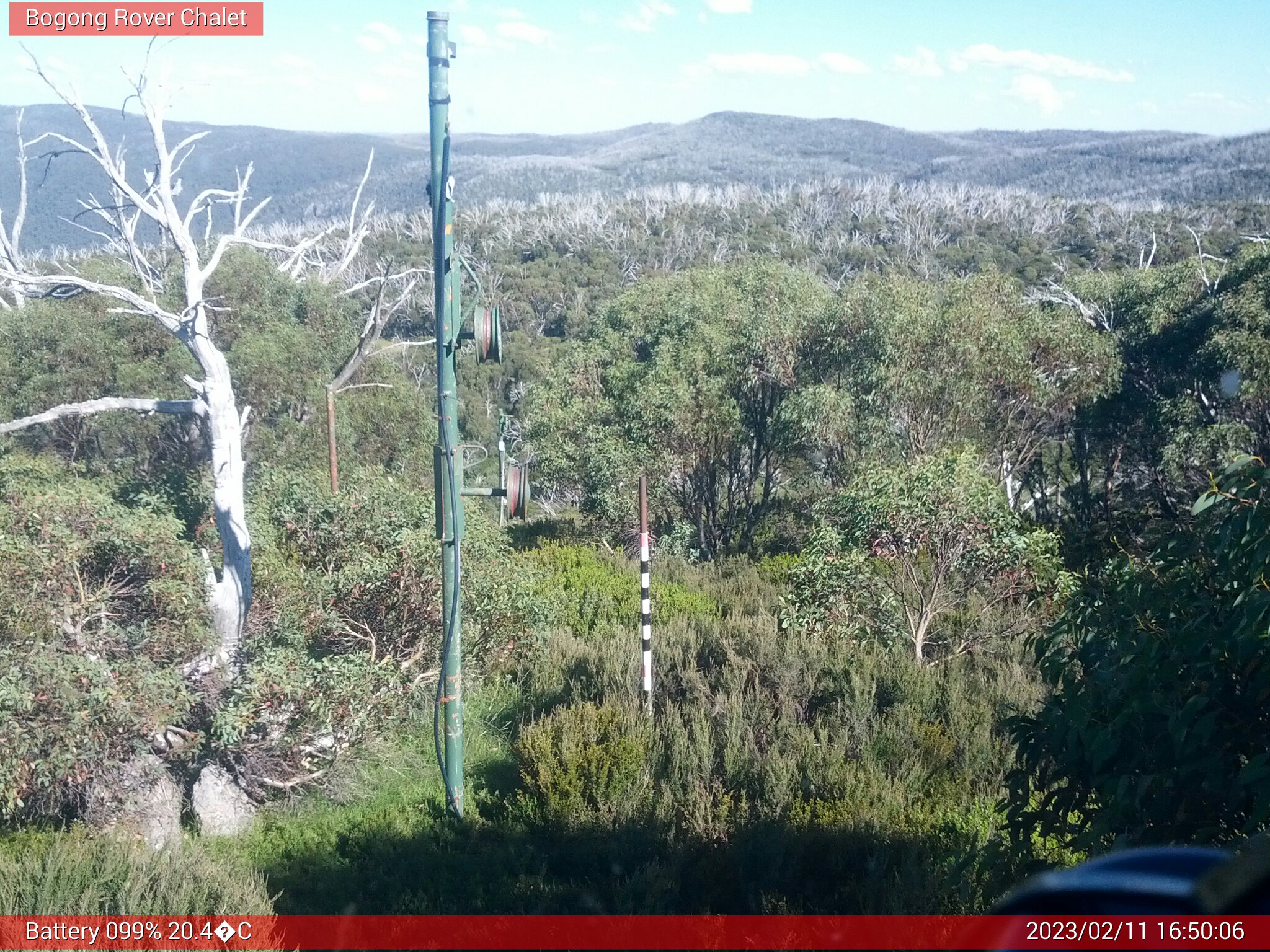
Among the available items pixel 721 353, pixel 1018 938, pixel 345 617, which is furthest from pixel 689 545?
pixel 1018 938

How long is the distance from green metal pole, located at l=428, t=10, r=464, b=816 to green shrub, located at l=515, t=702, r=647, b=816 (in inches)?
26.7

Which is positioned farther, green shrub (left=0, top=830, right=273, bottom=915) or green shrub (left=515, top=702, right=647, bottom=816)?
green shrub (left=515, top=702, right=647, bottom=816)

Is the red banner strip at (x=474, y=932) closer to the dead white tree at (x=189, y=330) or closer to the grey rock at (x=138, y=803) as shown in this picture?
the grey rock at (x=138, y=803)

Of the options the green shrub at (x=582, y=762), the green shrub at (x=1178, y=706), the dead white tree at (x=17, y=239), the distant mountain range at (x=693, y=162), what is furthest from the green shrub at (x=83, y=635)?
the distant mountain range at (x=693, y=162)

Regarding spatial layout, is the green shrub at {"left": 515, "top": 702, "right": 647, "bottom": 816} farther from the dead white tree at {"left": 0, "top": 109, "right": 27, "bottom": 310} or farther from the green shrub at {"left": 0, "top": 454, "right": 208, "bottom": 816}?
the dead white tree at {"left": 0, "top": 109, "right": 27, "bottom": 310}

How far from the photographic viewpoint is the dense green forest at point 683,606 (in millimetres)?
4043

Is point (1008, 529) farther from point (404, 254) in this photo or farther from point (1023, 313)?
point (404, 254)

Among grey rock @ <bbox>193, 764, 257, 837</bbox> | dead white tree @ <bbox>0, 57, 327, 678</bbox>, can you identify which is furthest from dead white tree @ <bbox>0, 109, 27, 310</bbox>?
grey rock @ <bbox>193, 764, 257, 837</bbox>

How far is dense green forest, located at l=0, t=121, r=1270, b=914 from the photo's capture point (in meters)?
4.04

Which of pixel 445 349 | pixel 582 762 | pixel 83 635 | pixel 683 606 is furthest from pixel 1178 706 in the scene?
pixel 683 606

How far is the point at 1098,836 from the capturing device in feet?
11.0

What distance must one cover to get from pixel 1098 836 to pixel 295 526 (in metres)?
8.00

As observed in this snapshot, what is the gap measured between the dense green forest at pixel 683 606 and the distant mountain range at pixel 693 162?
60.0 feet

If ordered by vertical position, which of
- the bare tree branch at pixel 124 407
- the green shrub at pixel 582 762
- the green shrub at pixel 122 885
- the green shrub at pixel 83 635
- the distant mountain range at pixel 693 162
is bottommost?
the green shrub at pixel 582 762
